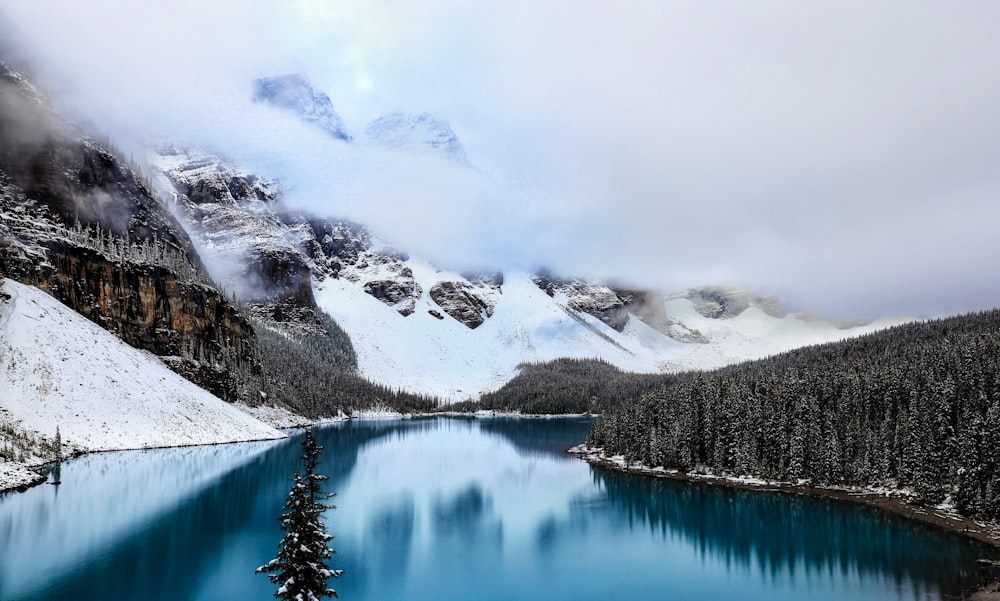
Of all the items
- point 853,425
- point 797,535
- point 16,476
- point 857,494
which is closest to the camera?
point 797,535

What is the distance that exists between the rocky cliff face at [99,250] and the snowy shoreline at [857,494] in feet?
311

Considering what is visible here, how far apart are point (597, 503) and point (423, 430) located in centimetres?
11783

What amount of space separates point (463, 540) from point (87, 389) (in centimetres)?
6946

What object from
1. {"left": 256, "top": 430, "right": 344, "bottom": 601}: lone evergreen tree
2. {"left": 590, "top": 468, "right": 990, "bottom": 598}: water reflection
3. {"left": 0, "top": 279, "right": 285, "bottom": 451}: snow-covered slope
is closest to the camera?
{"left": 256, "top": 430, "right": 344, "bottom": 601}: lone evergreen tree

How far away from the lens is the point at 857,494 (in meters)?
70.3

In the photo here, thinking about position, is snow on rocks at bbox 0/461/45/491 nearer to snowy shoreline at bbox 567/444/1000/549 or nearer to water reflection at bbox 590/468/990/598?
water reflection at bbox 590/468/990/598

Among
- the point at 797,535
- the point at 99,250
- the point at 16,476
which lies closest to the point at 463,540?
the point at 797,535

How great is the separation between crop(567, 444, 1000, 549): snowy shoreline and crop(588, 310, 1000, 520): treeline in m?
1.43

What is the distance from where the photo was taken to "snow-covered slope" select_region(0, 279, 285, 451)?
8056cm

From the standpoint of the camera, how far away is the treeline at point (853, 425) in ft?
204

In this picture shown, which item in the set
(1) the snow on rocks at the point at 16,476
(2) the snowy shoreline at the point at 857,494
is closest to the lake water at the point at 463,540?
(2) the snowy shoreline at the point at 857,494

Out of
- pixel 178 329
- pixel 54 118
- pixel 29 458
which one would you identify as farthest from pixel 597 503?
pixel 54 118

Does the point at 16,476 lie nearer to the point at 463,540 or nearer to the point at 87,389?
the point at 87,389

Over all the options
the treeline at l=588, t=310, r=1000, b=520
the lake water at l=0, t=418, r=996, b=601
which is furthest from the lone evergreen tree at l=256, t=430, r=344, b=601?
the treeline at l=588, t=310, r=1000, b=520
